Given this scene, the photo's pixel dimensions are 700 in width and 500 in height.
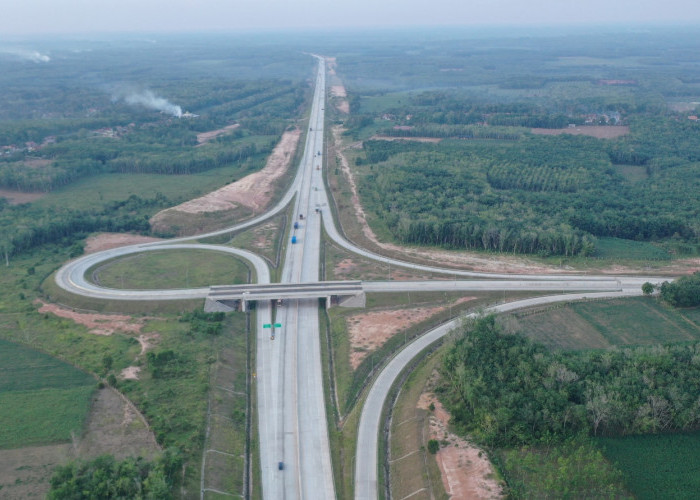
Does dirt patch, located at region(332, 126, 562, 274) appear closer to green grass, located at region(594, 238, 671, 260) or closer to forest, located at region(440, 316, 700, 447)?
green grass, located at region(594, 238, 671, 260)

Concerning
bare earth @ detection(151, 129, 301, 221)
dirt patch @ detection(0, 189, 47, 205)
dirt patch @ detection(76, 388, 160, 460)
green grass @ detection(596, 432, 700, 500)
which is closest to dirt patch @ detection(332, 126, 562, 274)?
bare earth @ detection(151, 129, 301, 221)

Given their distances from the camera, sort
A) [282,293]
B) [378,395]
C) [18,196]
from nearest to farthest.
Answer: [378,395]
[282,293]
[18,196]

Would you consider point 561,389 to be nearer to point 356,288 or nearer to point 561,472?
point 561,472

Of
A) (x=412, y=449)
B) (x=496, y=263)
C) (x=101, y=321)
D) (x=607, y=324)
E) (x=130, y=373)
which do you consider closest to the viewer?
(x=412, y=449)

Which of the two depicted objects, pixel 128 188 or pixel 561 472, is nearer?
pixel 561 472

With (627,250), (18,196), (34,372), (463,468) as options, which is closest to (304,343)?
(463,468)

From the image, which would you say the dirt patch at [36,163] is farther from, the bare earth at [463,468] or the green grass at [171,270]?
the bare earth at [463,468]

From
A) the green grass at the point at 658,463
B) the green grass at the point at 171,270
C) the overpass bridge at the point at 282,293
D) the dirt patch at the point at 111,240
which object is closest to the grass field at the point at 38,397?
the green grass at the point at 171,270
